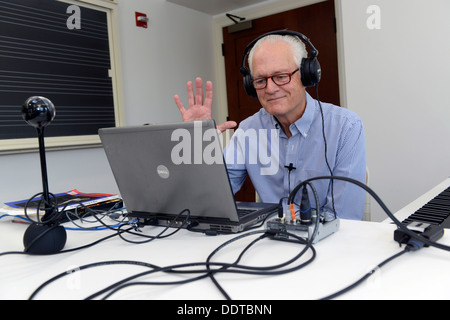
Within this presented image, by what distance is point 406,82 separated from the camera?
6.70ft

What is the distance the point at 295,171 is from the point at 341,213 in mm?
234

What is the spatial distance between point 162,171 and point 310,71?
2.18 ft

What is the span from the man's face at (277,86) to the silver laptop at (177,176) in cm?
52

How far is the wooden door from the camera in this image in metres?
2.73

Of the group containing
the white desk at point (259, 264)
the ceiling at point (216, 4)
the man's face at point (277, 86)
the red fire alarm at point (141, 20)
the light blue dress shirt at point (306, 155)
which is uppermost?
the ceiling at point (216, 4)

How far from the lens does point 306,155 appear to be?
1.33m

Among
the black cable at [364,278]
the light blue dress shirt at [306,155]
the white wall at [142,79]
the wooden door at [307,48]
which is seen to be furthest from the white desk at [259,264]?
the wooden door at [307,48]

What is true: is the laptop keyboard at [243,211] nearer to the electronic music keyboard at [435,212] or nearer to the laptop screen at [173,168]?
the laptop screen at [173,168]

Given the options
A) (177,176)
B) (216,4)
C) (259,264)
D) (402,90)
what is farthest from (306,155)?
(216,4)

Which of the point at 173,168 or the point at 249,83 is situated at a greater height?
the point at 249,83

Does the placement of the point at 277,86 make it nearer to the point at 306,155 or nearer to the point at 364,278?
the point at 306,155

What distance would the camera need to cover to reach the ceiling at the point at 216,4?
9.81 feet
